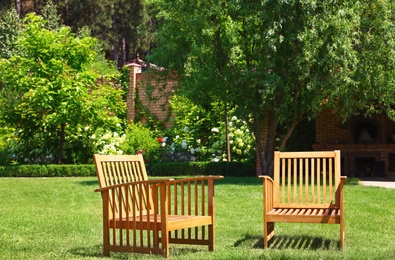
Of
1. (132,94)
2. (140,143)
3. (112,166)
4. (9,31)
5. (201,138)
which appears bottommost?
(112,166)

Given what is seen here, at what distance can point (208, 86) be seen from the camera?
1504cm

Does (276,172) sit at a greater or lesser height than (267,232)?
greater

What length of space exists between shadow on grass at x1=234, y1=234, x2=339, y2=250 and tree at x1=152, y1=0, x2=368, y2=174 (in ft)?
21.8

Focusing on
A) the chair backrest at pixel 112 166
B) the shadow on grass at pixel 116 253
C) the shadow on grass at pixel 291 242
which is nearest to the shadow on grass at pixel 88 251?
the shadow on grass at pixel 116 253

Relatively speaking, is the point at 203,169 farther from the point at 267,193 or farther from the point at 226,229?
the point at 267,193

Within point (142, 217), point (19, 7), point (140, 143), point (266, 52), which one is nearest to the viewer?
point (142, 217)

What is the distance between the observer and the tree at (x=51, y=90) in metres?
18.6

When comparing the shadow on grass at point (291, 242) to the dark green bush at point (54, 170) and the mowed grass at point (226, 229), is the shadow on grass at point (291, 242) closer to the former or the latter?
the mowed grass at point (226, 229)

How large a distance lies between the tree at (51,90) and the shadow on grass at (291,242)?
11491 millimetres

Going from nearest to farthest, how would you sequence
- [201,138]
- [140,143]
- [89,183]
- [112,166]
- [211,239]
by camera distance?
[211,239] → [112,166] → [89,183] → [140,143] → [201,138]

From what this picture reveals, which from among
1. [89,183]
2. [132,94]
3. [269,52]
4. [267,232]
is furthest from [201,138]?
[267,232]

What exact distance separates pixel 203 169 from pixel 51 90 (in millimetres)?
4745

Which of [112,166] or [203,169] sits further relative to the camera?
[203,169]

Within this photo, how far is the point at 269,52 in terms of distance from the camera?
14758mm
